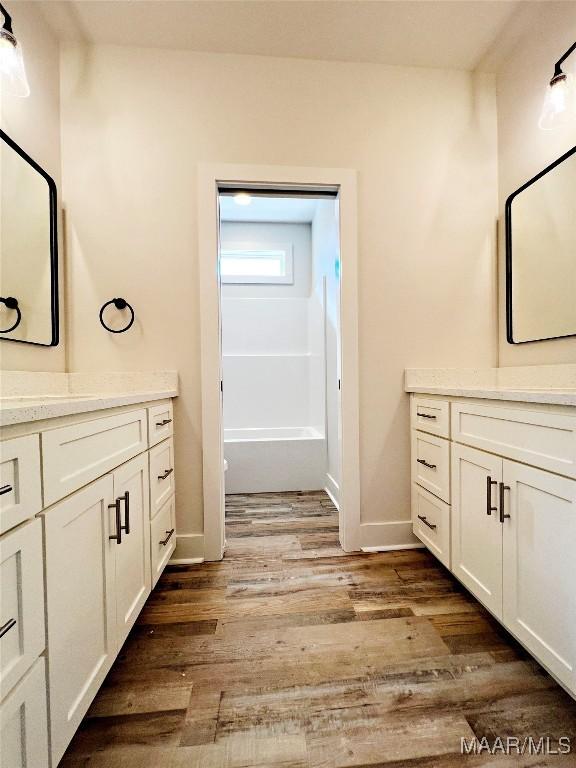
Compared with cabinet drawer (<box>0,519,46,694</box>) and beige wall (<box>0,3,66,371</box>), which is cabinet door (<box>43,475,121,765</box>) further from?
beige wall (<box>0,3,66,371</box>)

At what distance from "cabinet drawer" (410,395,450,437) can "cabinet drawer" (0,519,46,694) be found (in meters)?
1.49

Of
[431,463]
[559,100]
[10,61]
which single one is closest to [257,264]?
[10,61]

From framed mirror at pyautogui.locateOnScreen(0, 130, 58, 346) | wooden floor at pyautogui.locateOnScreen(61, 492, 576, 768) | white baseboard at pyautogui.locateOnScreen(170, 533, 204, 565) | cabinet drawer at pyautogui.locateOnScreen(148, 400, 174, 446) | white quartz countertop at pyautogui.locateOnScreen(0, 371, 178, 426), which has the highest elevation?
framed mirror at pyautogui.locateOnScreen(0, 130, 58, 346)

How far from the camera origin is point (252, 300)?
150 inches

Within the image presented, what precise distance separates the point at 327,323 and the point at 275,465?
1.29 meters

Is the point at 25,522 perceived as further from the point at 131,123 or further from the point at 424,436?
the point at 131,123

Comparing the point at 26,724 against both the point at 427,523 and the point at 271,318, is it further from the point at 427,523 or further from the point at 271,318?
the point at 271,318

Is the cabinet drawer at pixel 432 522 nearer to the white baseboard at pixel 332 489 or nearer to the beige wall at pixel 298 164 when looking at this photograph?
the beige wall at pixel 298 164

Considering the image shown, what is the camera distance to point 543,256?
166 cm

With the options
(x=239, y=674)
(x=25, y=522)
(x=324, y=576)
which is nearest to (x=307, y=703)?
(x=239, y=674)

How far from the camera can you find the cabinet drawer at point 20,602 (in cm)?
62

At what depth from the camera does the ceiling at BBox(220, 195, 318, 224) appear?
11.3 ft

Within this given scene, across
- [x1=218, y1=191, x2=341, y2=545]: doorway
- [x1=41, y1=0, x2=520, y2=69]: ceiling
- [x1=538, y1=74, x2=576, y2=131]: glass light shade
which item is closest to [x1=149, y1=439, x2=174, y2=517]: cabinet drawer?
[x1=218, y1=191, x2=341, y2=545]: doorway

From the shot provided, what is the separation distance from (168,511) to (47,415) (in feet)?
3.52
